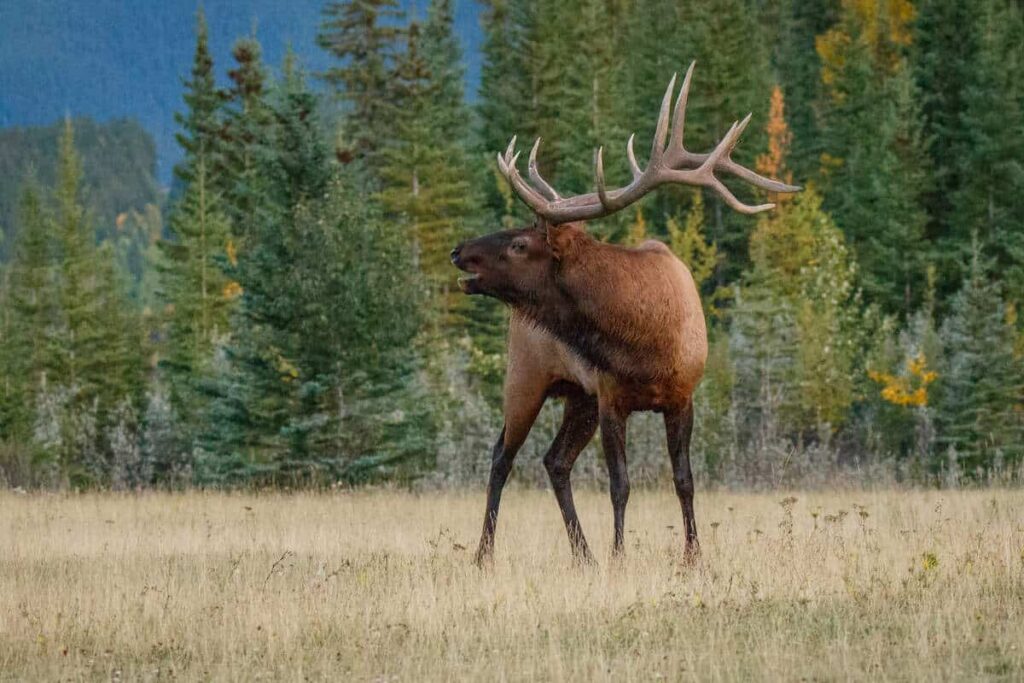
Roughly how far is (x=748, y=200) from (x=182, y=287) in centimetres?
1906

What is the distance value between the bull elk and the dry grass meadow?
800mm

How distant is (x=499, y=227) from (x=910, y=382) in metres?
23.0

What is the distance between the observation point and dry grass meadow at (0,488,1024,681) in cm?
609

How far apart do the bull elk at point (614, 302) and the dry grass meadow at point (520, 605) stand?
2.63 feet

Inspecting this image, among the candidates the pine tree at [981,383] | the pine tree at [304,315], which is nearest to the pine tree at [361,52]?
the pine tree at [304,315]

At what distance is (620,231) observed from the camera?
43.5 m

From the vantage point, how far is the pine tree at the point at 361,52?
173 feet

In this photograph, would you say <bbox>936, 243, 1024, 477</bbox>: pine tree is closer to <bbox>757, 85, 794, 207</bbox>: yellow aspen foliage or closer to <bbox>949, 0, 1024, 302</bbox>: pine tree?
<bbox>949, 0, 1024, 302</bbox>: pine tree

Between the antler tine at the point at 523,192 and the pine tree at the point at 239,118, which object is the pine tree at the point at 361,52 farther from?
the antler tine at the point at 523,192

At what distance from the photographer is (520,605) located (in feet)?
23.7

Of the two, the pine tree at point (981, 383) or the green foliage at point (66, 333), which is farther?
the green foliage at point (66, 333)

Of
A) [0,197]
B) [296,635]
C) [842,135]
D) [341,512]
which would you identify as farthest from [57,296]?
[0,197]

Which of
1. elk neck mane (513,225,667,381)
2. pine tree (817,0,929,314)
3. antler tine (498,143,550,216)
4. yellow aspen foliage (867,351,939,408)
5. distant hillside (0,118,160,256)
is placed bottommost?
yellow aspen foliage (867,351,939,408)

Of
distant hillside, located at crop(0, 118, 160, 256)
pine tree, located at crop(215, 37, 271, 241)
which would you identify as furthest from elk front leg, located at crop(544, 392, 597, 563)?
distant hillside, located at crop(0, 118, 160, 256)
